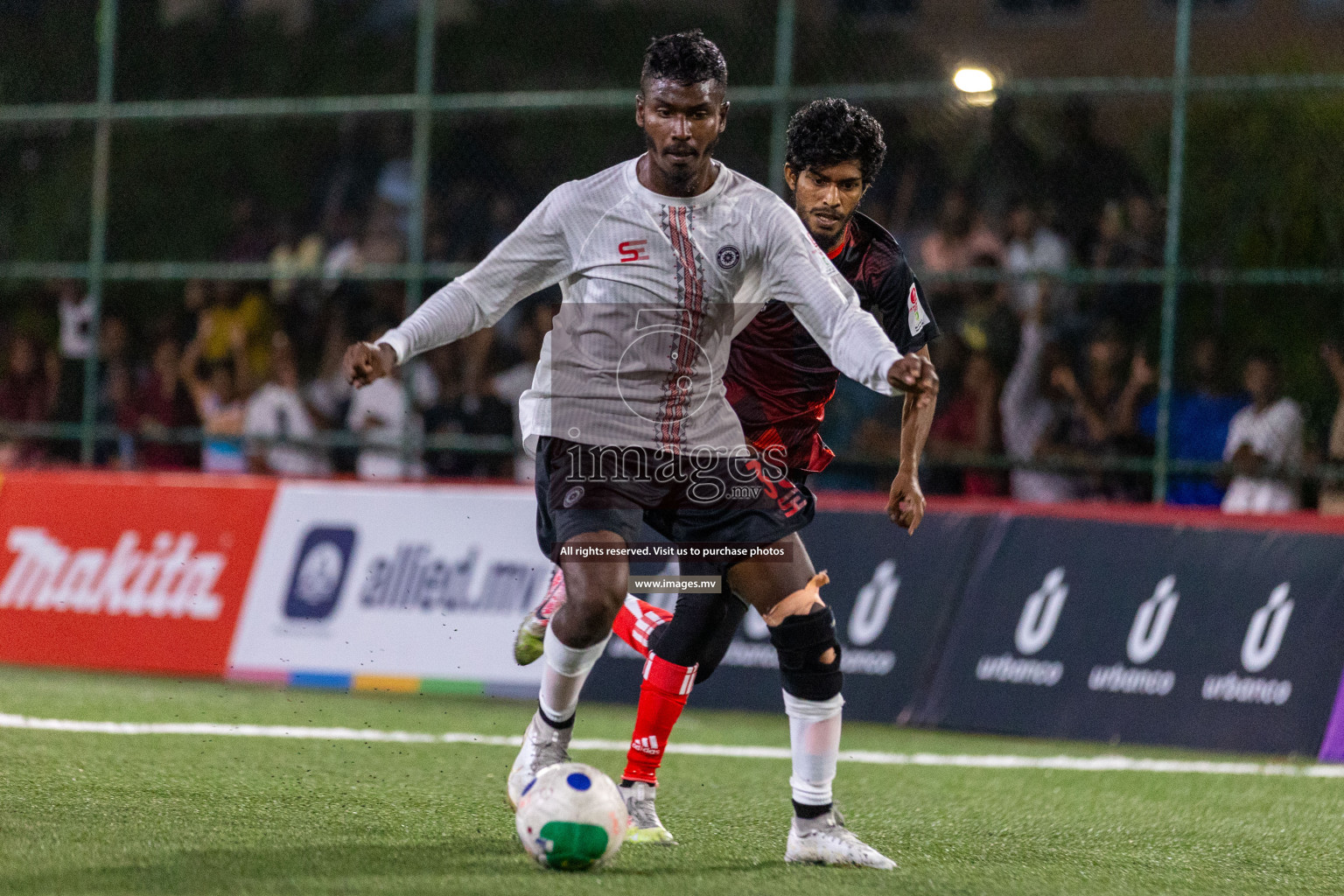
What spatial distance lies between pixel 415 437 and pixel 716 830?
5791 millimetres

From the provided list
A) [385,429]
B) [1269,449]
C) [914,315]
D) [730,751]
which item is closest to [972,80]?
[1269,449]

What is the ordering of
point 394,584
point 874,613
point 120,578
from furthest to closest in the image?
point 120,578 → point 394,584 → point 874,613

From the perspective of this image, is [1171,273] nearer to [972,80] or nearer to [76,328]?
[972,80]

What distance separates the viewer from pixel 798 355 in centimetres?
556

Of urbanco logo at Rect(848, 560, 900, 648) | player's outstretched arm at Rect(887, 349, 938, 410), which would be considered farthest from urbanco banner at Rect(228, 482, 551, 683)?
player's outstretched arm at Rect(887, 349, 938, 410)

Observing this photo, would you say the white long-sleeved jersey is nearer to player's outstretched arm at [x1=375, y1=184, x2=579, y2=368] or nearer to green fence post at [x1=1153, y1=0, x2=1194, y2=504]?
player's outstretched arm at [x1=375, y1=184, x2=579, y2=368]

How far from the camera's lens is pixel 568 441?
4.85 metres

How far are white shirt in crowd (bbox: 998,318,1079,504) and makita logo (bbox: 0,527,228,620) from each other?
4421mm

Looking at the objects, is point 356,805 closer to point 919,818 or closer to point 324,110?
point 919,818

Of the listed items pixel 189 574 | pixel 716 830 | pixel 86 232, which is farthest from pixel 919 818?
pixel 86 232

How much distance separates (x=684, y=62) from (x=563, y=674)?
5.77 ft

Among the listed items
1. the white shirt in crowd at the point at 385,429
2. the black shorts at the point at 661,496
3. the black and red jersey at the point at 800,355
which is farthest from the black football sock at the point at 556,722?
the white shirt in crowd at the point at 385,429

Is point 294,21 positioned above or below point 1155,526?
above

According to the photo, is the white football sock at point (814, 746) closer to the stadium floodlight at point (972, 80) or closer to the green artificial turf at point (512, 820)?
the green artificial turf at point (512, 820)
